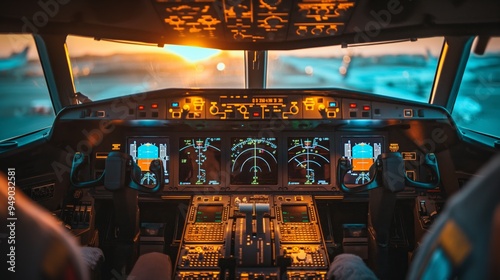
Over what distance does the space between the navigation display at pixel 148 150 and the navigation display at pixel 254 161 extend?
0.59 m

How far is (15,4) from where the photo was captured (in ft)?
8.87

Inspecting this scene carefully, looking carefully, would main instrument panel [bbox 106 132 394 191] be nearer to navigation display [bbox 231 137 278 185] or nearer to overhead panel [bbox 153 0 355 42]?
navigation display [bbox 231 137 278 185]

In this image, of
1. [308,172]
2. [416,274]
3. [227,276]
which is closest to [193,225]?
[227,276]

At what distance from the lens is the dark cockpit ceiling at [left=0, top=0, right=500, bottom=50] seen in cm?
262

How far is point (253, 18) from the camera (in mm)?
2807

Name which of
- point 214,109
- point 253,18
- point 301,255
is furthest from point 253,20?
point 301,255

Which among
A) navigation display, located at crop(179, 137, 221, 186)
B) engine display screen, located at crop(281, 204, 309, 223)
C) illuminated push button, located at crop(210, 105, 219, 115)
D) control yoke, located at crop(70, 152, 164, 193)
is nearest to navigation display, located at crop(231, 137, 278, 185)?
navigation display, located at crop(179, 137, 221, 186)

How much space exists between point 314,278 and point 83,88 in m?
2.88

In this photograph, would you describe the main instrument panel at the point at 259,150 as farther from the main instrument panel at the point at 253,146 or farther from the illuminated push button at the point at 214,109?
the illuminated push button at the point at 214,109

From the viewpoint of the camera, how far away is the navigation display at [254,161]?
3.91 m

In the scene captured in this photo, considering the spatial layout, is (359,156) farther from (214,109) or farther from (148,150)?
(148,150)

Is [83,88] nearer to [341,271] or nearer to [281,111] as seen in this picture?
[281,111]

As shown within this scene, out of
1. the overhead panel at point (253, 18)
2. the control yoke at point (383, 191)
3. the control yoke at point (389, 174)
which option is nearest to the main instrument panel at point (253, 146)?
the control yoke at point (383, 191)

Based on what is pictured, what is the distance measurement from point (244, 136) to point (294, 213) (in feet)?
2.57
